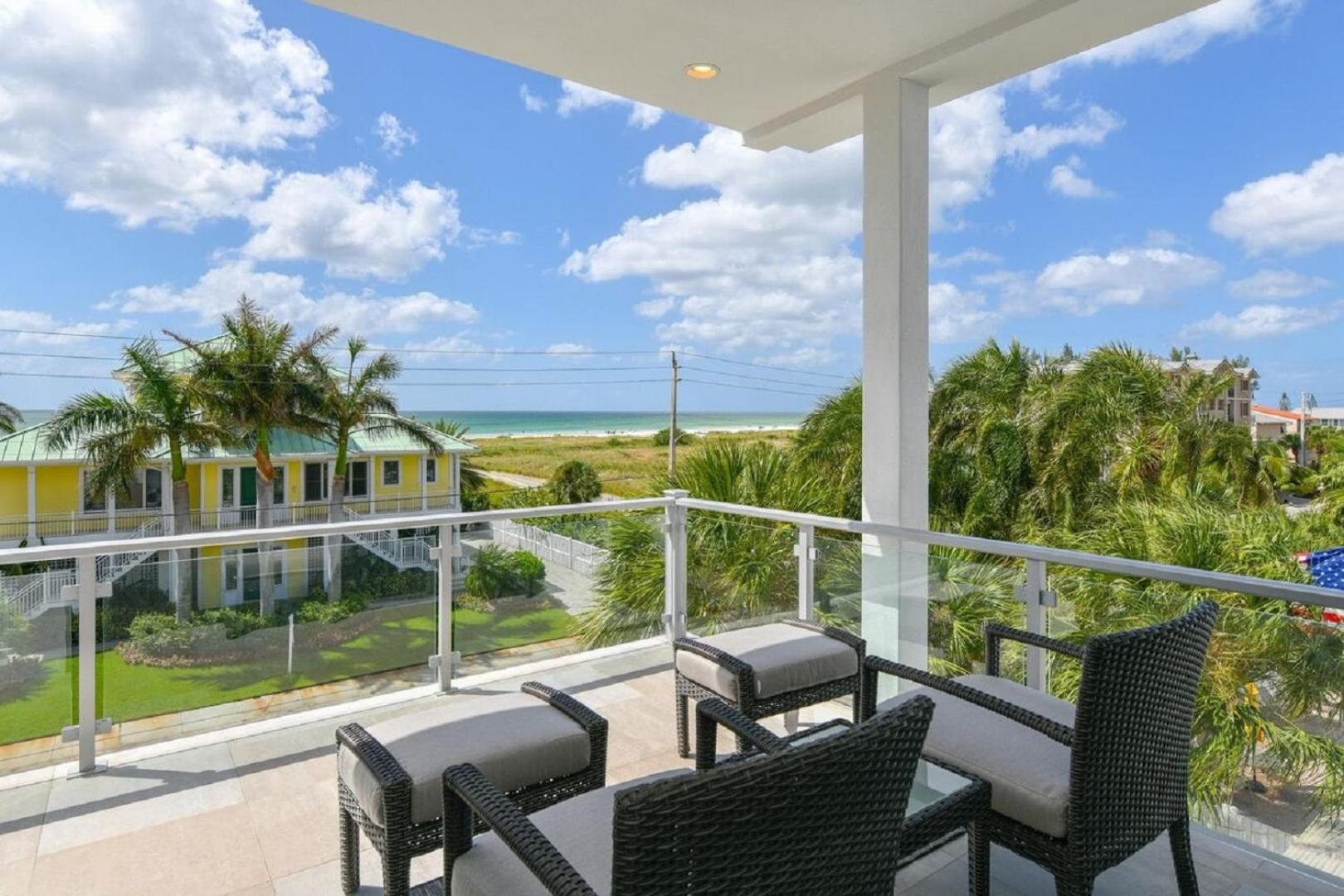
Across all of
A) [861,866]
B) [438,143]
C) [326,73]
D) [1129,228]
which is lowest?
[861,866]

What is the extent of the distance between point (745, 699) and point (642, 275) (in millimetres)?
42585

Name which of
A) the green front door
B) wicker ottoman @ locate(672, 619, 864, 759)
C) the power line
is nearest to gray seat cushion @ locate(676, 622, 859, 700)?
wicker ottoman @ locate(672, 619, 864, 759)

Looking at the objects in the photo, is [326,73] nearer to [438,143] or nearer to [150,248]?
[438,143]

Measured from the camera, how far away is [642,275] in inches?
1726

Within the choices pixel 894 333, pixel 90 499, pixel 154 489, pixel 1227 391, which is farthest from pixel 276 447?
pixel 894 333

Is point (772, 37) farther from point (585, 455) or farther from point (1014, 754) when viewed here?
point (585, 455)

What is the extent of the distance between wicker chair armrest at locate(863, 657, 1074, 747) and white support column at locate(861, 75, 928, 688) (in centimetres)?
107

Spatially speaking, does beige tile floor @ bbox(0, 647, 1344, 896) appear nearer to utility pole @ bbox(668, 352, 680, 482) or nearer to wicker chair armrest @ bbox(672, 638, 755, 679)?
wicker chair armrest @ bbox(672, 638, 755, 679)

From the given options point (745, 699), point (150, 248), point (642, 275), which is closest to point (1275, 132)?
point (642, 275)

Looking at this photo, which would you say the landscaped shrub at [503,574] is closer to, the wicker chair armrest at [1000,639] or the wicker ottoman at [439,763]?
the wicker ottoman at [439,763]

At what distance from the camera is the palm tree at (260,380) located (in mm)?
25234

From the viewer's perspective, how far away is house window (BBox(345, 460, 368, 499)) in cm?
2651

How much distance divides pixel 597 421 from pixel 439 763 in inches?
1452

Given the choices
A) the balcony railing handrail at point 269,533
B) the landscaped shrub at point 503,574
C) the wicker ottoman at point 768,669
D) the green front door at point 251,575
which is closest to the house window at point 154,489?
the balcony railing handrail at point 269,533
